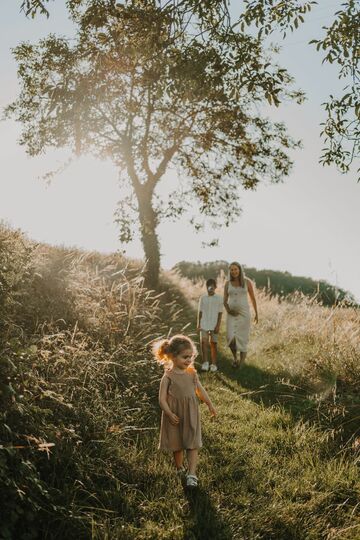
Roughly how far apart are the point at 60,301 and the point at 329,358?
501 cm

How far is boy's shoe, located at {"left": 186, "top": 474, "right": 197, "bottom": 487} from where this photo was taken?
5031 mm

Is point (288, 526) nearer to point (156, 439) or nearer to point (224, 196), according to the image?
point (156, 439)

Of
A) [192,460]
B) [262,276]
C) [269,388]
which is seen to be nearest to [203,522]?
[192,460]

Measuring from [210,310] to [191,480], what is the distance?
20.7ft

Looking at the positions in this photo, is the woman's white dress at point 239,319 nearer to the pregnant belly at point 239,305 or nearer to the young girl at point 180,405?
the pregnant belly at point 239,305

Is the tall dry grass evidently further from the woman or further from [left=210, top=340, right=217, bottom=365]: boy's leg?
the woman

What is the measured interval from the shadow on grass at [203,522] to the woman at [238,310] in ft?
20.5

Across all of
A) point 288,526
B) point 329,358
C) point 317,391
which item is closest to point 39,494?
point 288,526

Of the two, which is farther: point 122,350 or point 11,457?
point 122,350

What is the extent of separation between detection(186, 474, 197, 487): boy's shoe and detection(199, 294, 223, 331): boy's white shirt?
6.09 metres

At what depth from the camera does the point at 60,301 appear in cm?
932

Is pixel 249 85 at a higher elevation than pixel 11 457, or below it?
higher

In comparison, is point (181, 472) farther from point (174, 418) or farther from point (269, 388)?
point (269, 388)

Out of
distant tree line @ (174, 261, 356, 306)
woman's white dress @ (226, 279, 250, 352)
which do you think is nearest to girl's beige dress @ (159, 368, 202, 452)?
woman's white dress @ (226, 279, 250, 352)
